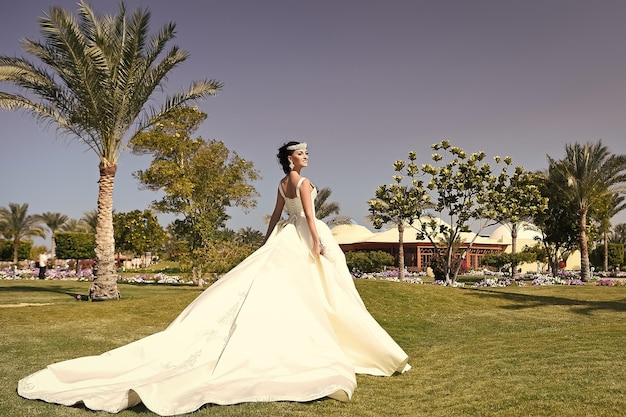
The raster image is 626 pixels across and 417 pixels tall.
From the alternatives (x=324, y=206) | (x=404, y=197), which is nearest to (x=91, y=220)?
(x=324, y=206)

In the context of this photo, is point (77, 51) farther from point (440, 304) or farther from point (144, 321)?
point (440, 304)

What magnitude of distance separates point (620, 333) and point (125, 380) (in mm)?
7099

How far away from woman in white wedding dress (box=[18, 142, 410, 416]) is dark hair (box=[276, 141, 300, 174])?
14 millimetres

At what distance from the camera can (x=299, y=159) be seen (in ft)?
21.7

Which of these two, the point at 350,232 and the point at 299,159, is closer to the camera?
the point at 299,159

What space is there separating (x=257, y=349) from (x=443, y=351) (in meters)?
4.28

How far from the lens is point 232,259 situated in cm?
2134

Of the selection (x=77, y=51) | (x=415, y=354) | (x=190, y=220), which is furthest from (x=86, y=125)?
(x=415, y=354)

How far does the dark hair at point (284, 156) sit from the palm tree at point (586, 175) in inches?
1131

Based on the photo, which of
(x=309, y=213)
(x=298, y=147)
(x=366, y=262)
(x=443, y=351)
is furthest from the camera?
(x=366, y=262)

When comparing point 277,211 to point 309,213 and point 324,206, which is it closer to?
point 309,213

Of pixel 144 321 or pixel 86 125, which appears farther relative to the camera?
pixel 86 125

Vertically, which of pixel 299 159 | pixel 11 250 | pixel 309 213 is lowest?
pixel 11 250

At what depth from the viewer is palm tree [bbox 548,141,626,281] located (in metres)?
30.9
